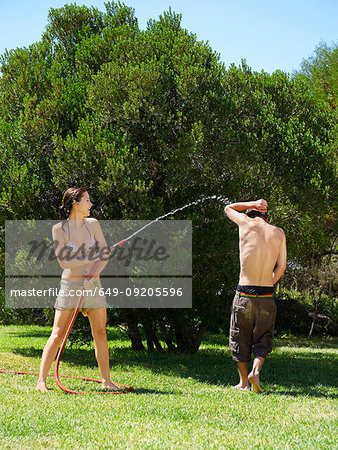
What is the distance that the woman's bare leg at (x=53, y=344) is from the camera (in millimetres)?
5785

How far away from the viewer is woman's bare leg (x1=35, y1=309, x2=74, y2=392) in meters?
5.79

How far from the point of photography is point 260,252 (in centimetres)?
640

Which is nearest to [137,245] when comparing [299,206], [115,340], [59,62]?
[299,206]

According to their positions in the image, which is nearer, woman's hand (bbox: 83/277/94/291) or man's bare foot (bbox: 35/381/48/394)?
man's bare foot (bbox: 35/381/48/394)

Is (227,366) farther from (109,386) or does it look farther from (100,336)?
(100,336)

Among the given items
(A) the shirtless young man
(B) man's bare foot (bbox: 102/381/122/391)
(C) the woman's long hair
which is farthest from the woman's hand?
(A) the shirtless young man

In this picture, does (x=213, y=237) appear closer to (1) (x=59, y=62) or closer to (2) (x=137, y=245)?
(2) (x=137, y=245)

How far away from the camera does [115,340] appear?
47.8 ft

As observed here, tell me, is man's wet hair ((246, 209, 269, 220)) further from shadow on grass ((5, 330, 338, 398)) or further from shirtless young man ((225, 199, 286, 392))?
shadow on grass ((5, 330, 338, 398))

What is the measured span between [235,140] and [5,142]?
434 cm

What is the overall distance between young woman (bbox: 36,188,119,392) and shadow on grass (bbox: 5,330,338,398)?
2.93 ft

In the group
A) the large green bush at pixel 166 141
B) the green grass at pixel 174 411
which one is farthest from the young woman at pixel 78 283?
the large green bush at pixel 166 141

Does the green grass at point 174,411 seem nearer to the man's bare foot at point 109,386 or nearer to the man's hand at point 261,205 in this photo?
the man's bare foot at point 109,386

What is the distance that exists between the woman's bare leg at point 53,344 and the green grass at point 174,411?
15cm
